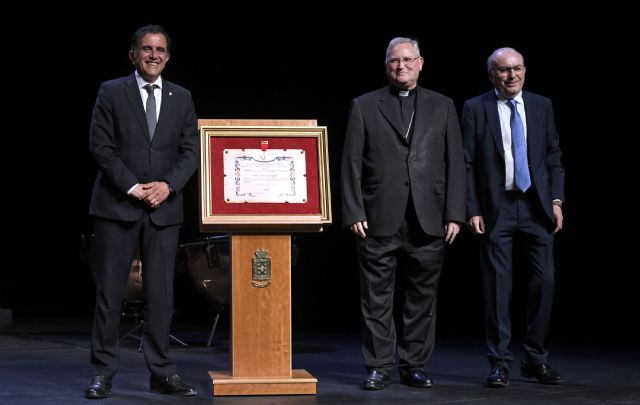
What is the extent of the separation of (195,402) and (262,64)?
4481 mm

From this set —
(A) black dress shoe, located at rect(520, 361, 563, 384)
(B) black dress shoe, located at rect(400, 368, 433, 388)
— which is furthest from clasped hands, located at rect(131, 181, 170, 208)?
(A) black dress shoe, located at rect(520, 361, 563, 384)

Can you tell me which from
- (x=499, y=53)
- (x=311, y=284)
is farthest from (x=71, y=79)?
(x=499, y=53)

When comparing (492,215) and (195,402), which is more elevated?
(492,215)

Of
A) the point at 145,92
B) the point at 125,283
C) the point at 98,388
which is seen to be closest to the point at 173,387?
the point at 98,388

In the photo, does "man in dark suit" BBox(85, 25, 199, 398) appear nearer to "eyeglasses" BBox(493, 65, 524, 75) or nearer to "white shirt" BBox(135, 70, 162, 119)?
"white shirt" BBox(135, 70, 162, 119)

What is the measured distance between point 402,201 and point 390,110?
375mm

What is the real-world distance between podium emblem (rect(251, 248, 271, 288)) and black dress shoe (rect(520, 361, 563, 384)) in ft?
3.78

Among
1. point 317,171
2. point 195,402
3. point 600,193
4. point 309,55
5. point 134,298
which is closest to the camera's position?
point 195,402

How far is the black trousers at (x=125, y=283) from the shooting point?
13.3ft

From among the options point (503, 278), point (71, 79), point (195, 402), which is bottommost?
point (195, 402)

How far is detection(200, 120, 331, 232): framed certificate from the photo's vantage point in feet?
13.6

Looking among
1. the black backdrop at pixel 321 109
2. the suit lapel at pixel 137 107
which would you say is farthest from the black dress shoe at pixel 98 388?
the black backdrop at pixel 321 109

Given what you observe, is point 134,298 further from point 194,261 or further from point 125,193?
point 125,193

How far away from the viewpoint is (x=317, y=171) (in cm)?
427
